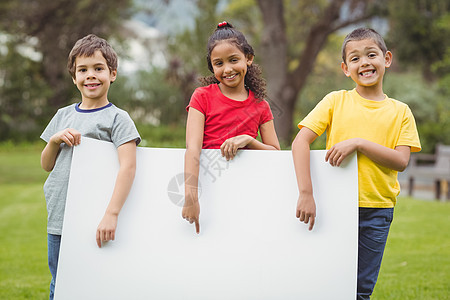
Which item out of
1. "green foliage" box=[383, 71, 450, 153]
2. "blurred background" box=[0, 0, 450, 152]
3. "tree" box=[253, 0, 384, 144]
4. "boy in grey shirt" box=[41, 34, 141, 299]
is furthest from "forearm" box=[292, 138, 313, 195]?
"green foliage" box=[383, 71, 450, 153]

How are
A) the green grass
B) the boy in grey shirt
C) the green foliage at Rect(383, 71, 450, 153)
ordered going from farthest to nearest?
the green foliage at Rect(383, 71, 450, 153) → the green grass → the boy in grey shirt

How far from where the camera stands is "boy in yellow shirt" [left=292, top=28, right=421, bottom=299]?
214cm

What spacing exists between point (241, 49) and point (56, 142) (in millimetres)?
914

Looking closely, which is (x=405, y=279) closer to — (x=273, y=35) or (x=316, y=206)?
(x=316, y=206)

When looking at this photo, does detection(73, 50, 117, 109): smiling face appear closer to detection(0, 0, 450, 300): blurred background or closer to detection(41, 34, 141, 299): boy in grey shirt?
detection(41, 34, 141, 299): boy in grey shirt

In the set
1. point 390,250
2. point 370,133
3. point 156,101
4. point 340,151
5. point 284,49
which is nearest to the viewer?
point 340,151

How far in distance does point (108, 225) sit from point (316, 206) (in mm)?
861

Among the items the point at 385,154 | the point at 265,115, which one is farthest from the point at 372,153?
the point at 265,115

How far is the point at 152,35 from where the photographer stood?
25438 mm

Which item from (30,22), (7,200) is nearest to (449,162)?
(7,200)

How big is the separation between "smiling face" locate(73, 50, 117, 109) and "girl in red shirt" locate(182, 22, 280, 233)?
409 millimetres

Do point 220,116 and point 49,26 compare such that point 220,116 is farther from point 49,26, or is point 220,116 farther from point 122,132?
point 49,26

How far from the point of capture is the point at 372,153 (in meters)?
2.07

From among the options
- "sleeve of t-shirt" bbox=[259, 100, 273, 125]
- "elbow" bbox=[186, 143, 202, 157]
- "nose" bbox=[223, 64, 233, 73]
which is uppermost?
"nose" bbox=[223, 64, 233, 73]
